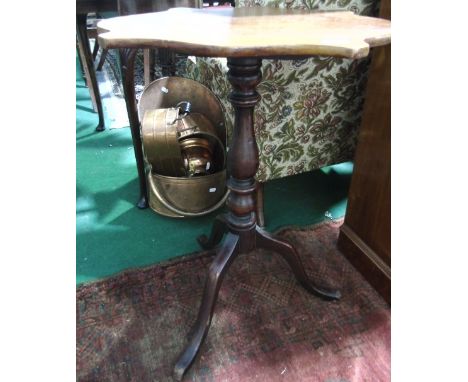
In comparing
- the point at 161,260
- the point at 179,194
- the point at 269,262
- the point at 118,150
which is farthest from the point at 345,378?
the point at 118,150

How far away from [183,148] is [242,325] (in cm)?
73

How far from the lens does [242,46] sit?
59 centimetres

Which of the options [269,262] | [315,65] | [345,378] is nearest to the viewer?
[345,378]

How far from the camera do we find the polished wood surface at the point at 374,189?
1.05 meters

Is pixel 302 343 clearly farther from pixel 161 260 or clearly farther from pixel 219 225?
pixel 161 260

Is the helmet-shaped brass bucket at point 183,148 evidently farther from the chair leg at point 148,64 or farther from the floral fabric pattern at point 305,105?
the chair leg at point 148,64

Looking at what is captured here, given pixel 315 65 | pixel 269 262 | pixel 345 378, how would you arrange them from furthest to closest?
pixel 269 262 → pixel 315 65 → pixel 345 378

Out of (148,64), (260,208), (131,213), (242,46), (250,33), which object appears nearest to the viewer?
(242,46)

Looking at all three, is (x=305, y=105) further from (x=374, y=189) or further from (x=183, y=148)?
(x=183, y=148)

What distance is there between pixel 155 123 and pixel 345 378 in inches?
40.7

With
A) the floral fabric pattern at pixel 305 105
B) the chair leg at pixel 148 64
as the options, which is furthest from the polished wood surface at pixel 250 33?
the chair leg at pixel 148 64

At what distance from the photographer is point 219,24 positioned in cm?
78

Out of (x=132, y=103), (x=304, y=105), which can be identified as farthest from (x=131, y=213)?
(x=304, y=105)

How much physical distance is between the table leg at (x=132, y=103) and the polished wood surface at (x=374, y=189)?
0.73 metres
